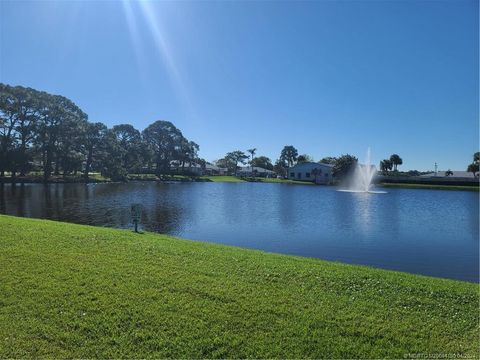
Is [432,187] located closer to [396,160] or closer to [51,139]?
[396,160]

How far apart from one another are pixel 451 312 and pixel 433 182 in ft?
306

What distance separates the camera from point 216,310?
5.39 metres

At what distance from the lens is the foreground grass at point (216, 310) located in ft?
14.7

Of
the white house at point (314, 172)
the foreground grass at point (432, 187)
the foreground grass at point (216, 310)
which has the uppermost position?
the white house at point (314, 172)

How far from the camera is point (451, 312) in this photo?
233 inches

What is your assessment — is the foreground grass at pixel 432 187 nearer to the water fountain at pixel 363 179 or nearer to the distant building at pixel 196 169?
the water fountain at pixel 363 179

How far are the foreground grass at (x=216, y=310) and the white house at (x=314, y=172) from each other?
90.9 meters

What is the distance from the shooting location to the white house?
324 ft

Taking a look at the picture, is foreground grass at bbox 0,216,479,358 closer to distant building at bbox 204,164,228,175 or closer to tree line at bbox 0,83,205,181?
tree line at bbox 0,83,205,181

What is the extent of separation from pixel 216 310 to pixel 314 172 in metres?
97.7

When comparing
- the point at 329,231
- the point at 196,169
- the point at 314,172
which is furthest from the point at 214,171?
the point at 329,231

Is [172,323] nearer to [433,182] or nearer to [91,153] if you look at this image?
[91,153]

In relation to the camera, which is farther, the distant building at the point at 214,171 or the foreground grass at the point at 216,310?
the distant building at the point at 214,171

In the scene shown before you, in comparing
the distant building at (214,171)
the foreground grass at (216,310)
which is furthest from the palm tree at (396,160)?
the foreground grass at (216,310)
